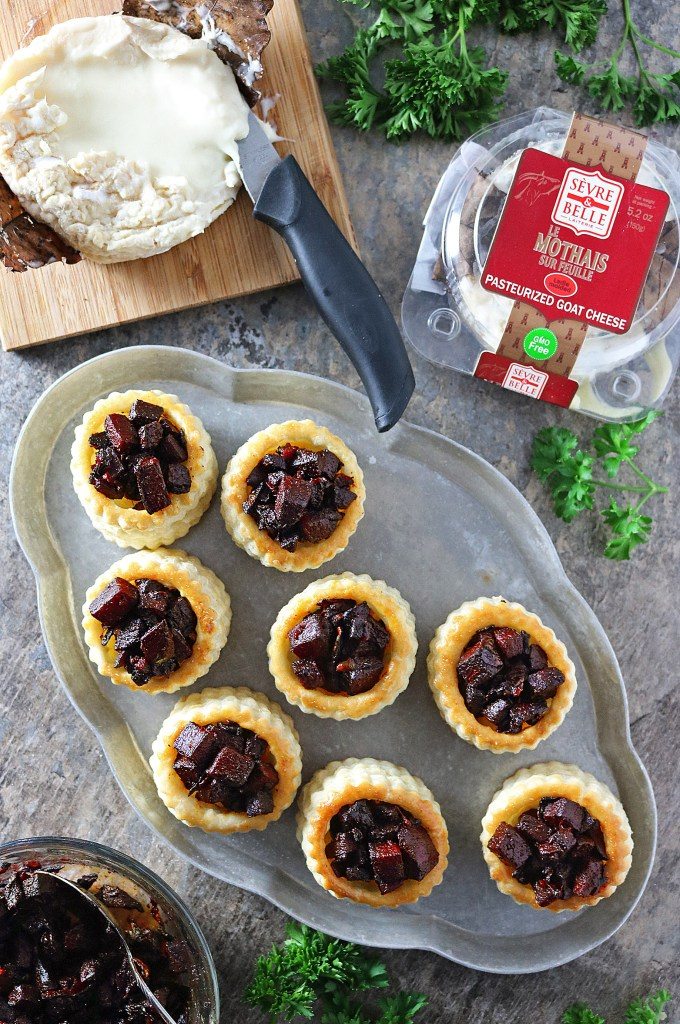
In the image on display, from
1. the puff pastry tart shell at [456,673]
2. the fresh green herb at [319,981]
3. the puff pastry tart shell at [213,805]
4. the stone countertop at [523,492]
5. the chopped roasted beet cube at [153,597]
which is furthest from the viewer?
the stone countertop at [523,492]

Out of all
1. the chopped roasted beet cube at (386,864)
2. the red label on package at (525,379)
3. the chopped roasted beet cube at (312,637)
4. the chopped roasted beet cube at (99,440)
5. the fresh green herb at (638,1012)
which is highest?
the chopped roasted beet cube at (99,440)

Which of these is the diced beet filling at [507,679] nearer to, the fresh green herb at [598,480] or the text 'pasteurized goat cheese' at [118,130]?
the fresh green herb at [598,480]

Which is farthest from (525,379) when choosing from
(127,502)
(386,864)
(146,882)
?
(146,882)

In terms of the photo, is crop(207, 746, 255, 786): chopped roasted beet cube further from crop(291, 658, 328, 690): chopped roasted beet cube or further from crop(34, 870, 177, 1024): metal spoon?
crop(34, 870, 177, 1024): metal spoon

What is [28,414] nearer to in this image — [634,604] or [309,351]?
[309,351]

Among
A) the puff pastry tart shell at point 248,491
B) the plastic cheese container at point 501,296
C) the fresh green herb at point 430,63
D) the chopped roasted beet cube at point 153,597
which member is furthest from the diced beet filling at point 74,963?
the fresh green herb at point 430,63

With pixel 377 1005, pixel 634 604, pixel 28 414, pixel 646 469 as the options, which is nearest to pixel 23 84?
pixel 28 414
